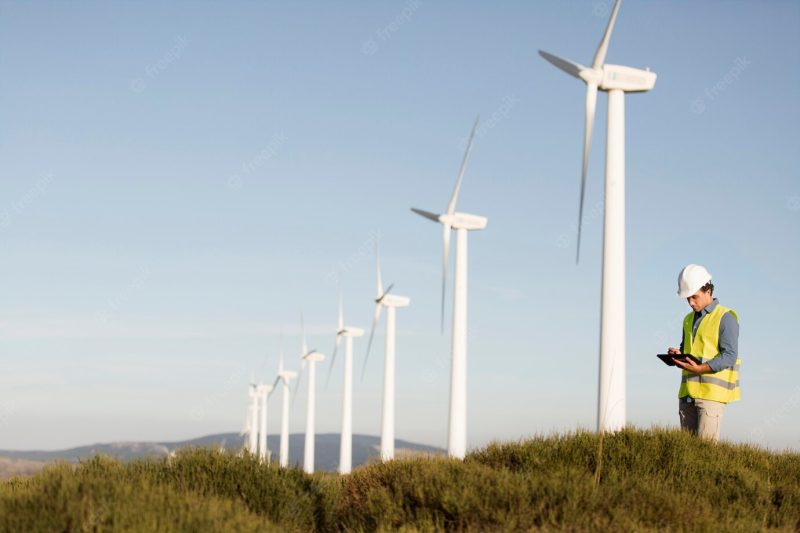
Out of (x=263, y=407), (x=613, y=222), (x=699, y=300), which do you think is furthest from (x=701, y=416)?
(x=263, y=407)

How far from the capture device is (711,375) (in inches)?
642

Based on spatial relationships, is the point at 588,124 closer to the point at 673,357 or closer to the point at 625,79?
the point at 625,79

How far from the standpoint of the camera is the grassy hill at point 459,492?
13273 mm

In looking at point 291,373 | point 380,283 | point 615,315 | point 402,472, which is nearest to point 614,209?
point 615,315

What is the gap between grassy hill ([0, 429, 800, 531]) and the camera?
43.5 feet

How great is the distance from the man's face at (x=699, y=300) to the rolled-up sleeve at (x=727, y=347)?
398 mm

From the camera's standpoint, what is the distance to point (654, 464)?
1719cm

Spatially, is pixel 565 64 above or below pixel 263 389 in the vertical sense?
above

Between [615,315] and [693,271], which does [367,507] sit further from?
[615,315]

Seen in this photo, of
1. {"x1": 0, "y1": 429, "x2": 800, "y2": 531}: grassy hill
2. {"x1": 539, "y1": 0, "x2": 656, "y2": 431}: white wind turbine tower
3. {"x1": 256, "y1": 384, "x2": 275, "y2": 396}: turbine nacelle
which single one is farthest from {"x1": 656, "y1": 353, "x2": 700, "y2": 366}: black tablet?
{"x1": 256, "y1": 384, "x2": 275, "y2": 396}: turbine nacelle

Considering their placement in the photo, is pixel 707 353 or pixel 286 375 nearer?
pixel 707 353

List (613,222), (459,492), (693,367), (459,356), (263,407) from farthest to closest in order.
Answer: (263,407) → (459,356) → (613,222) → (693,367) → (459,492)

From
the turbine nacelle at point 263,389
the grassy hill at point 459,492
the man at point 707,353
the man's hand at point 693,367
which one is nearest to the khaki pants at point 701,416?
the man at point 707,353

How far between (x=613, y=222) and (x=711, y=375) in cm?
887
